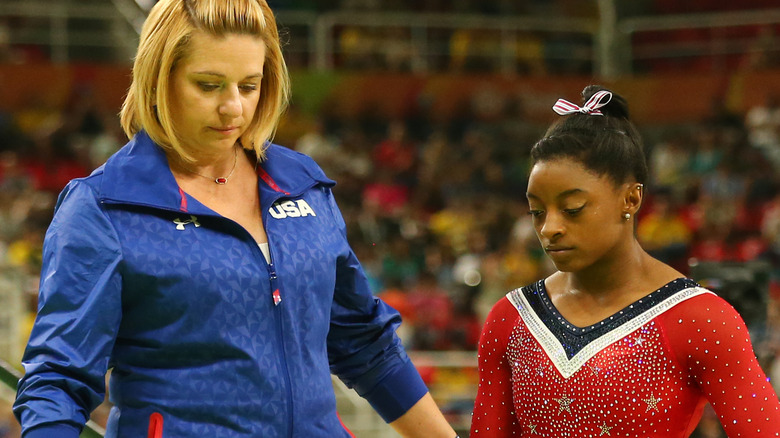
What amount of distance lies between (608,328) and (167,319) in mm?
Result: 832

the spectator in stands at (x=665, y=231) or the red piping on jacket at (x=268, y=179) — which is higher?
the red piping on jacket at (x=268, y=179)

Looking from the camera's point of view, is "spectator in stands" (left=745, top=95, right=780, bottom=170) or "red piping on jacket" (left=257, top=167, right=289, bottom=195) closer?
"red piping on jacket" (left=257, top=167, right=289, bottom=195)

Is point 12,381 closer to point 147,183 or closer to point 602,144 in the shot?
point 147,183

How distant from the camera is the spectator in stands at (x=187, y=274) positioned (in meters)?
1.75

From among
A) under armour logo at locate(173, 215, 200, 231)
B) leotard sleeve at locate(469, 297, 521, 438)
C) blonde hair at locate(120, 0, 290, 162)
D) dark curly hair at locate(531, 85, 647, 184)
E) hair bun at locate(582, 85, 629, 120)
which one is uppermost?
blonde hair at locate(120, 0, 290, 162)

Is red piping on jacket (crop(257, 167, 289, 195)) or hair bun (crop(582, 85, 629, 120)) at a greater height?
hair bun (crop(582, 85, 629, 120))

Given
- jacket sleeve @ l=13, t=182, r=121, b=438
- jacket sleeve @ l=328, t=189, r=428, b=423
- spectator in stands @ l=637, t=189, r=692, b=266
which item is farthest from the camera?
spectator in stands @ l=637, t=189, r=692, b=266

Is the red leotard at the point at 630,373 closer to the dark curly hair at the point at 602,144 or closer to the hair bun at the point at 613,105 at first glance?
the dark curly hair at the point at 602,144

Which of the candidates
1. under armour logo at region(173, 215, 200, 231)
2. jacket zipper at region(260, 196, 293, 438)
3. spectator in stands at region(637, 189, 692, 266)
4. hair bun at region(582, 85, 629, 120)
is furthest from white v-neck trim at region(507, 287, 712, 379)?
spectator in stands at region(637, 189, 692, 266)

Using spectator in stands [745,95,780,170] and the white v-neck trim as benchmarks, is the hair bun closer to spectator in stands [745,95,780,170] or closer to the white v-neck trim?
the white v-neck trim

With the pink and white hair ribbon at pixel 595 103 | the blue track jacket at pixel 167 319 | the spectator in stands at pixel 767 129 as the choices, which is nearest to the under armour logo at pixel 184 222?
the blue track jacket at pixel 167 319

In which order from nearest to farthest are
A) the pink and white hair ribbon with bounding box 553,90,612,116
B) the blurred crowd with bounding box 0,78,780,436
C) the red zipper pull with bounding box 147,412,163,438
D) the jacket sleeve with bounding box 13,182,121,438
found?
the jacket sleeve with bounding box 13,182,121,438, the red zipper pull with bounding box 147,412,163,438, the pink and white hair ribbon with bounding box 553,90,612,116, the blurred crowd with bounding box 0,78,780,436

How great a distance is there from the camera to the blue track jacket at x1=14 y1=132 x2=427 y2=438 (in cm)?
174

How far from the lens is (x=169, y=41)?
6.05 feet
